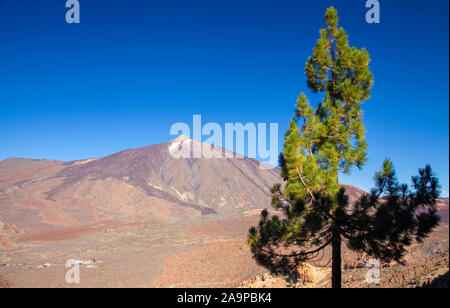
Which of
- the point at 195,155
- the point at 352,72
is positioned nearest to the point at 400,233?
the point at 352,72

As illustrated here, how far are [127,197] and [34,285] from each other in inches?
1954

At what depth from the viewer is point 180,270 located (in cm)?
1919

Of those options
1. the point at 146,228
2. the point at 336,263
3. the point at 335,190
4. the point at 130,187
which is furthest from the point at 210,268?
the point at 130,187

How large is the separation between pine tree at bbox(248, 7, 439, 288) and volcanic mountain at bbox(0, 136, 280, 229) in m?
44.2

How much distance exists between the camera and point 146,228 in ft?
138

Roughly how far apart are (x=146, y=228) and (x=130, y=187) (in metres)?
29.5

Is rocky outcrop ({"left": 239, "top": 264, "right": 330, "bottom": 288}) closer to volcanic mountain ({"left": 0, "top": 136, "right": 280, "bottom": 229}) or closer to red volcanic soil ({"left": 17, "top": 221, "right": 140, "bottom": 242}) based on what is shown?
red volcanic soil ({"left": 17, "top": 221, "right": 140, "bottom": 242})

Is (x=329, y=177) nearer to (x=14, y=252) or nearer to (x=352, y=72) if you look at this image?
(x=352, y=72)

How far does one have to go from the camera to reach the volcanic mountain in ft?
160

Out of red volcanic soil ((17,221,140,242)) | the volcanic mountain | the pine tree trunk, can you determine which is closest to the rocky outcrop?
the pine tree trunk

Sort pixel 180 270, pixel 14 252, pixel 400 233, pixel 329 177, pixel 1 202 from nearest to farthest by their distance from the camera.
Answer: pixel 400 233 < pixel 329 177 < pixel 180 270 < pixel 14 252 < pixel 1 202

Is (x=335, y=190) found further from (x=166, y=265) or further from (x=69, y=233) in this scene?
(x=69, y=233)

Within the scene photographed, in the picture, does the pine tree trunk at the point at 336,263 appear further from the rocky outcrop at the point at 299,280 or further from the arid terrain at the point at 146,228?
the rocky outcrop at the point at 299,280

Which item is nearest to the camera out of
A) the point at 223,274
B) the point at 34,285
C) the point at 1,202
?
the point at 34,285
